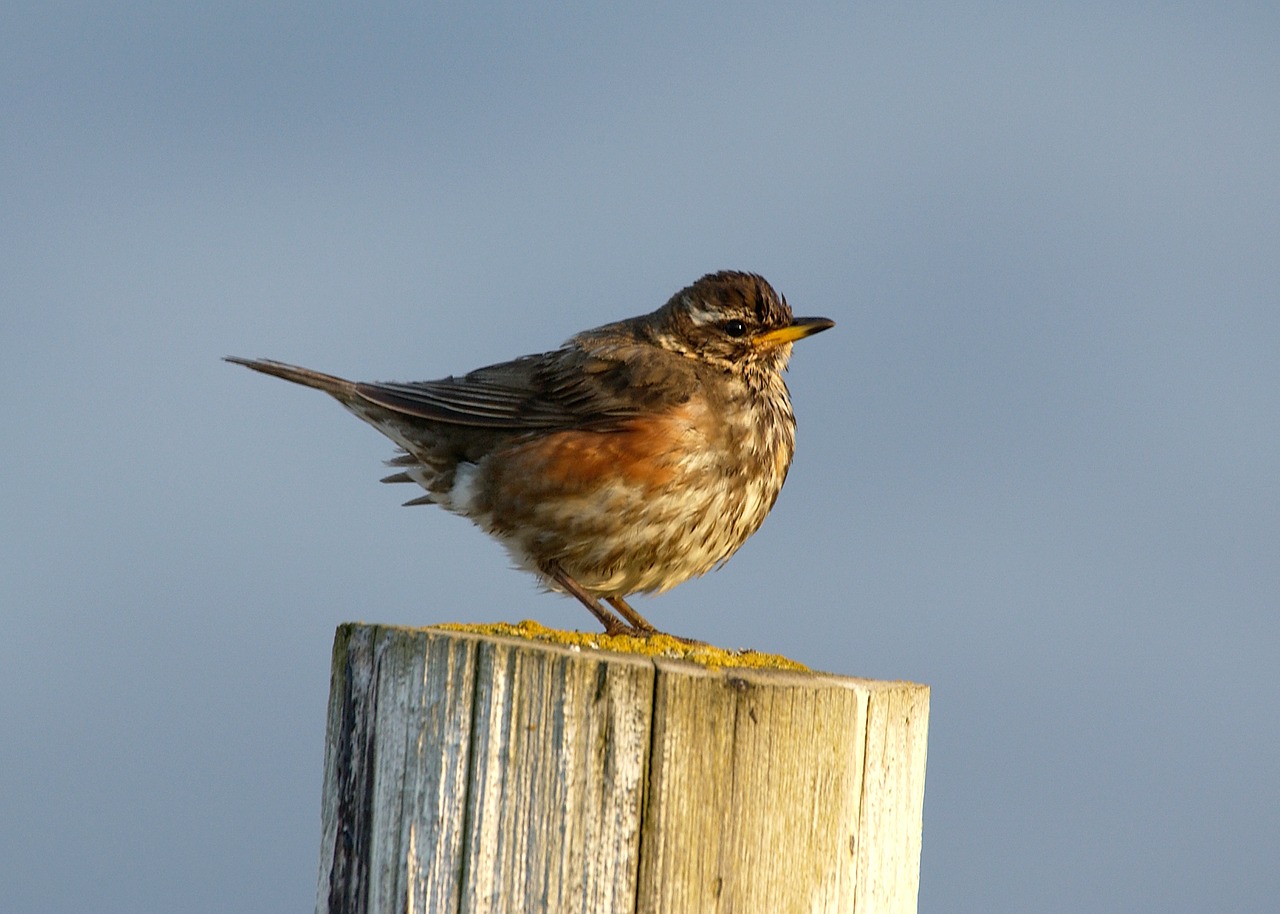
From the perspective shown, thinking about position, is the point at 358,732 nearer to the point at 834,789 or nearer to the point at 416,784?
the point at 416,784

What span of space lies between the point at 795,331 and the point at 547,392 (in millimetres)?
1350

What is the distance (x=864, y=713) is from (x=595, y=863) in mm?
882

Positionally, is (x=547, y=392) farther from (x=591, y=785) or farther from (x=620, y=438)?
(x=591, y=785)

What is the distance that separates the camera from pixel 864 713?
4016 millimetres

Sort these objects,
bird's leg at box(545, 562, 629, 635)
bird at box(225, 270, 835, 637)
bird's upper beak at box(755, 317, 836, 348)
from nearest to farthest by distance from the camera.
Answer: bird at box(225, 270, 835, 637)
bird's leg at box(545, 562, 629, 635)
bird's upper beak at box(755, 317, 836, 348)

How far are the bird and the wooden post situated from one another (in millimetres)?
2504

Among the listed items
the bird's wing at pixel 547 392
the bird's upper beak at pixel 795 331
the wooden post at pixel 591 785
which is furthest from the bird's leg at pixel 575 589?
the wooden post at pixel 591 785

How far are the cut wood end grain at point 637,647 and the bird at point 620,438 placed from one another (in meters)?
1.54

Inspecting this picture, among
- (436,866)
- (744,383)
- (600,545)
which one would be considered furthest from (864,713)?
(744,383)

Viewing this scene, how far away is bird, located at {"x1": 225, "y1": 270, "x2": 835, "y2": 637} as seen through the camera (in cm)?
684

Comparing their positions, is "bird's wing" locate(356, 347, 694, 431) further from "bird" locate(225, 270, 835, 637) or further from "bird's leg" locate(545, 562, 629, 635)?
"bird's leg" locate(545, 562, 629, 635)

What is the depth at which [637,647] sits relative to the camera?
4684 millimetres

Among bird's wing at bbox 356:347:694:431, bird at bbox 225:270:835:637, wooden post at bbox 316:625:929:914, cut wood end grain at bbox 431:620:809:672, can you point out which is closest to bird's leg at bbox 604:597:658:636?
bird at bbox 225:270:835:637

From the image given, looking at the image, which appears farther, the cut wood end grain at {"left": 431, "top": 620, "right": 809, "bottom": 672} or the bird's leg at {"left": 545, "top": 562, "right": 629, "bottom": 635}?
the bird's leg at {"left": 545, "top": 562, "right": 629, "bottom": 635}
